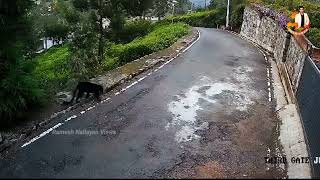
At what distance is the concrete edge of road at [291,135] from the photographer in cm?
938

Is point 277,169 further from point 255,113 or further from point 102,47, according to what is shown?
point 102,47

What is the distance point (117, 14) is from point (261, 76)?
11.5 meters

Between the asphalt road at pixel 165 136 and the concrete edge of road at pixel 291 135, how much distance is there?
0.37m

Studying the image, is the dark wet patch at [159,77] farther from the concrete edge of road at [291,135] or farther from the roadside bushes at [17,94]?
the roadside bushes at [17,94]

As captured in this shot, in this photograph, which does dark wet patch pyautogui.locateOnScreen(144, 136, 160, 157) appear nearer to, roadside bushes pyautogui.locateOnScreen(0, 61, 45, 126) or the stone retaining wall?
roadside bushes pyautogui.locateOnScreen(0, 61, 45, 126)

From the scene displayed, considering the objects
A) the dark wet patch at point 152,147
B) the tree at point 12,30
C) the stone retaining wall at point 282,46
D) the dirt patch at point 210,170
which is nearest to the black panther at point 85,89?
the tree at point 12,30

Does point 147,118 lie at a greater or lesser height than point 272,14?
lesser

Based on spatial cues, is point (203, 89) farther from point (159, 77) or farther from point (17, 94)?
point (17, 94)

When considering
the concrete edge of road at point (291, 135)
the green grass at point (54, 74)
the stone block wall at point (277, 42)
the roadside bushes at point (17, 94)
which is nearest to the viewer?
the concrete edge of road at point (291, 135)

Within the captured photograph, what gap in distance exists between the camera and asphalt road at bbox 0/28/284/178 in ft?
29.3

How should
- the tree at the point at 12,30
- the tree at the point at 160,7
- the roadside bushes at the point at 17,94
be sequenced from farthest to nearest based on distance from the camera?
the tree at the point at 160,7 → the tree at the point at 12,30 → the roadside bushes at the point at 17,94

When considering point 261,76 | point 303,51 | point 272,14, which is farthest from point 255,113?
point 272,14

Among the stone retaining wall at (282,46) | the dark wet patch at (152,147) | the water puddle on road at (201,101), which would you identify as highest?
the stone retaining wall at (282,46)

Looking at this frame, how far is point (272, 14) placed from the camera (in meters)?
25.9
